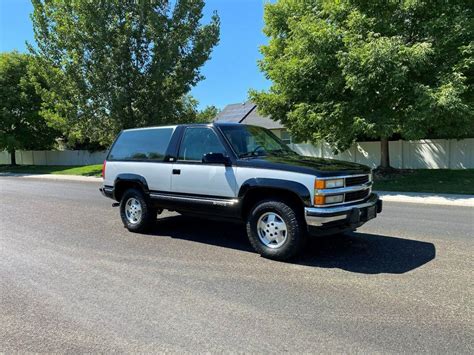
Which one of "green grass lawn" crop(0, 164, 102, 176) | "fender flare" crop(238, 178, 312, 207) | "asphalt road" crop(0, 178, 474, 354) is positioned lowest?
"asphalt road" crop(0, 178, 474, 354)

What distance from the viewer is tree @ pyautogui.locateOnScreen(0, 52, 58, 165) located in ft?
118

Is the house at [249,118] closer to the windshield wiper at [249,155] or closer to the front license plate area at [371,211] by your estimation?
the windshield wiper at [249,155]

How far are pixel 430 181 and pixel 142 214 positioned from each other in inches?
532

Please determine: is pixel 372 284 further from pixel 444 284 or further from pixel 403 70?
pixel 403 70

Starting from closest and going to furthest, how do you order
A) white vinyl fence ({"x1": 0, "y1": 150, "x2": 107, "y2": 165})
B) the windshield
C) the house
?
the windshield → the house → white vinyl fence ({"x1": 0, "y1": 150, "x2": 107, "y2": 165})

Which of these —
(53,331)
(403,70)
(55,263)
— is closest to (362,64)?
(403,70)

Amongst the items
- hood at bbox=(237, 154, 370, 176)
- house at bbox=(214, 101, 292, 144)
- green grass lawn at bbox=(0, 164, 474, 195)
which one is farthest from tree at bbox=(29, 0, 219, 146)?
hood at bbox=(237, 154, 370, 176)

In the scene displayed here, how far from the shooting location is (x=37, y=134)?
38.3 meters

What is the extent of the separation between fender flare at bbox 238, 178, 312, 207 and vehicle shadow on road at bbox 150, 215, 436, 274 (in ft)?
3.12

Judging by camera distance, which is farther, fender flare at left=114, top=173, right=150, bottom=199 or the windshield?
fender flare at left=114, top=173, right=150, bottom=199

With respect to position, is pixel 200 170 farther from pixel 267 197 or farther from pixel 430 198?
pixel 430 198

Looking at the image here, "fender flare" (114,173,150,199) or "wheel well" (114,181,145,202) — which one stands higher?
"fender flare" (114,173,150,199)

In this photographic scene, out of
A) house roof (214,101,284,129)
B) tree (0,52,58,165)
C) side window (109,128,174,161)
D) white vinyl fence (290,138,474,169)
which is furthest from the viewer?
tree (0,52,58,165)

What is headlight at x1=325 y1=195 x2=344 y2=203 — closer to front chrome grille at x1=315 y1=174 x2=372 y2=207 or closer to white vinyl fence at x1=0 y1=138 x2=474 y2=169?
front chrome grille at x1=315 y1=174 x2=372 y2=207
